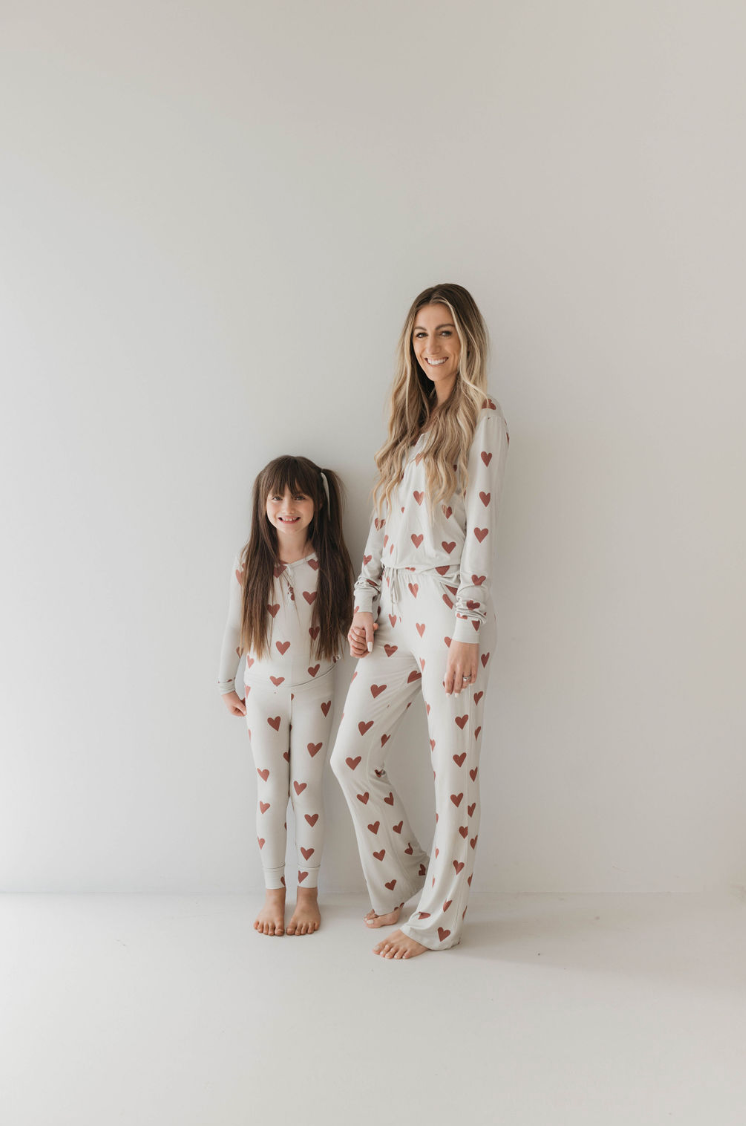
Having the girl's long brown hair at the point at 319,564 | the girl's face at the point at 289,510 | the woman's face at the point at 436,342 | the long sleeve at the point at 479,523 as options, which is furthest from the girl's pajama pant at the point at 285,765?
the woman's face at the point at 436,342

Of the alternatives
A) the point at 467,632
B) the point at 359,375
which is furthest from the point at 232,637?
the point at 359,375

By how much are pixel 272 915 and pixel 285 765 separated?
1.24 ft

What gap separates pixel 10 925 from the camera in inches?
81.1

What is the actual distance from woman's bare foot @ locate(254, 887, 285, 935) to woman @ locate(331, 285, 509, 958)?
23cm

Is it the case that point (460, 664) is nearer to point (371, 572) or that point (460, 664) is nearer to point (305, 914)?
point (371, 572)

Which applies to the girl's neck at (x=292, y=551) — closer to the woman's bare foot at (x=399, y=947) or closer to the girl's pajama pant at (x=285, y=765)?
the girl's pajama pant at (x=285, y=765)

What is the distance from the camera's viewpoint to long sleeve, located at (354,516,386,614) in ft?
6.62

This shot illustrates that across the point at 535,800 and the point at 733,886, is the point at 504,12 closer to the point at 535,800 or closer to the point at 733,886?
the point at 535,800

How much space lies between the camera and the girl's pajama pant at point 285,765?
209 centimetres

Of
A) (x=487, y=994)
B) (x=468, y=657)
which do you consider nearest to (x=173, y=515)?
(x=468, y=657)

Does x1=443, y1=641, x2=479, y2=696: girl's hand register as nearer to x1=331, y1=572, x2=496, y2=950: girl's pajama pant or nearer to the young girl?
x1=331, y1=572, x2=496, y2=950: girl's pajama pant

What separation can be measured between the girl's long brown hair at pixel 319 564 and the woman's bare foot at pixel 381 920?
68 centimetres

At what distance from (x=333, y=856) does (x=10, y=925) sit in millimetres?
869

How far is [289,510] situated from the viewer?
202cm
